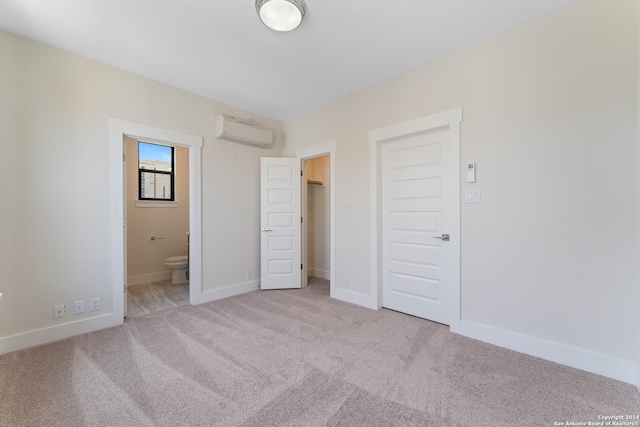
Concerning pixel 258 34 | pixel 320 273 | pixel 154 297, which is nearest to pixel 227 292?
pixel 154 297

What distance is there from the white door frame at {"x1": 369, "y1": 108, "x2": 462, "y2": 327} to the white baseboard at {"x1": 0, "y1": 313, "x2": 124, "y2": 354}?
115 inches

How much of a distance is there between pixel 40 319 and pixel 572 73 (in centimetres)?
493

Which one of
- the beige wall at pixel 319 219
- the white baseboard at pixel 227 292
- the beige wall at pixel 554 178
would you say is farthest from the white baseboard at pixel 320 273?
the beige wall at pixel 554 178

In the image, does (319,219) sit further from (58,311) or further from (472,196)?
(58,311)

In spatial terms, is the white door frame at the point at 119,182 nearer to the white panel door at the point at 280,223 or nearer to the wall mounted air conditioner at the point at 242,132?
the wall mounted air conditioner at the point at 242,132

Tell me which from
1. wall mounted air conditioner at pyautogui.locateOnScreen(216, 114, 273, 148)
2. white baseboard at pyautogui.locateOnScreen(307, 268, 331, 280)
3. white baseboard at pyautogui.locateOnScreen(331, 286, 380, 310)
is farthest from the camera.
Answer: white baseboard at pyautogui.locateOnScreen(307, 268, 331, 280)

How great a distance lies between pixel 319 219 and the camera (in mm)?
4863

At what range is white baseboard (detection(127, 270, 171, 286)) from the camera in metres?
4.19

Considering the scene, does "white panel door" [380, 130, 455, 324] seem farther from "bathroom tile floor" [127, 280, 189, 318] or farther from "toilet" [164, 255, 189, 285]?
"toilet" [164, 255, 189, 285]

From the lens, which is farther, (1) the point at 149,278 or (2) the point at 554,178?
(1) the point at 149,278

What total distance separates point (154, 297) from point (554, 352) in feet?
14.7

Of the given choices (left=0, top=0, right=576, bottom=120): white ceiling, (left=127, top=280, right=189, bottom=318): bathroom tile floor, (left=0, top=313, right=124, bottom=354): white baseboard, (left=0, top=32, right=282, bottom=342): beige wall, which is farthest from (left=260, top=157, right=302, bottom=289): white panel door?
(left=0, top=313, right=124, bottom=354): white baseboard

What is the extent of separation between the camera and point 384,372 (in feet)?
6.06

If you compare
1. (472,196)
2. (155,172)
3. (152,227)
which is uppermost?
(155,172)
